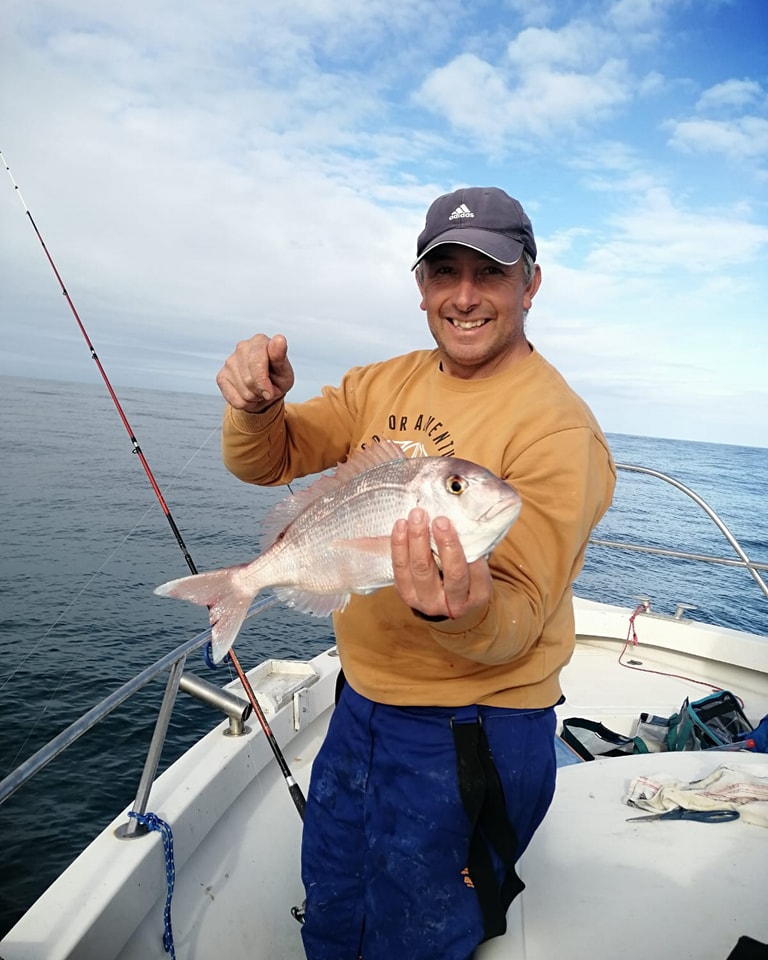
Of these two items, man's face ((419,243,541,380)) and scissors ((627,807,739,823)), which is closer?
man's face ((419,243,541,380))

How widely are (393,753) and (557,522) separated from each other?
3.52 feet

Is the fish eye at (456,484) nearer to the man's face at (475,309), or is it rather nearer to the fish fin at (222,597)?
the man's face at (475,309)

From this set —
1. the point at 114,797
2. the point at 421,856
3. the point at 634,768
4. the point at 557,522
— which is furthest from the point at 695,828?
the point at 114,797

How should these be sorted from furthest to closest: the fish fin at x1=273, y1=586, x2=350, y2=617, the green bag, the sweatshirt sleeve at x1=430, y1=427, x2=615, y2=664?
1. the green bag
2. the fish fin at x1=273, y1=586, x2=350, y2=617
3. the sweatshirt sleeve at x1=430, y1=427, x2=615, y2=664

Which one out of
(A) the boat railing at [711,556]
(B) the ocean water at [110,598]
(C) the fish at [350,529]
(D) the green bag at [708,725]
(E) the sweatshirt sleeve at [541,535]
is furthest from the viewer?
(B) the ocean water at [110,598]

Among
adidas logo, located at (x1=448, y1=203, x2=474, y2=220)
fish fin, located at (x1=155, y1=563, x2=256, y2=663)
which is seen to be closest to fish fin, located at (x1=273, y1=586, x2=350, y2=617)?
fish fin, located at (x1=155, y1=563, x2=256, y2=663)

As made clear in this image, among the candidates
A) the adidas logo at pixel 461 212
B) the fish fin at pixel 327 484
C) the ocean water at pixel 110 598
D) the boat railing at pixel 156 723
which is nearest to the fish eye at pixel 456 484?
the fish fin at pixel 327 484

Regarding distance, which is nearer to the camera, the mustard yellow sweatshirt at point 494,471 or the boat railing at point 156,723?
the mustard yellow sweatshirt at point 494,471

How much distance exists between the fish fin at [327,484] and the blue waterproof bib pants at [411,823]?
2.57 feet

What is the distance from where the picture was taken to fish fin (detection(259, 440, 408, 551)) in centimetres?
203

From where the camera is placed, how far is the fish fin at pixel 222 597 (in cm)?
209

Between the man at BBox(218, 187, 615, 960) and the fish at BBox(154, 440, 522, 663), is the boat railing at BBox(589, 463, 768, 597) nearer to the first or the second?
the man at BBox(218, 187, 615, 960)

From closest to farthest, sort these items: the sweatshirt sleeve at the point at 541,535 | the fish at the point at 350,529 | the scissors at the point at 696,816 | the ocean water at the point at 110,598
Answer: the fish at the point at 350,529 → the sweatshirt sleeve at the point at 541,535 → the scissors at the point at 696,816 → the ocean water at the point at 110,598

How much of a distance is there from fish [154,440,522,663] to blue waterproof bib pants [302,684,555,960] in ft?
2.04
